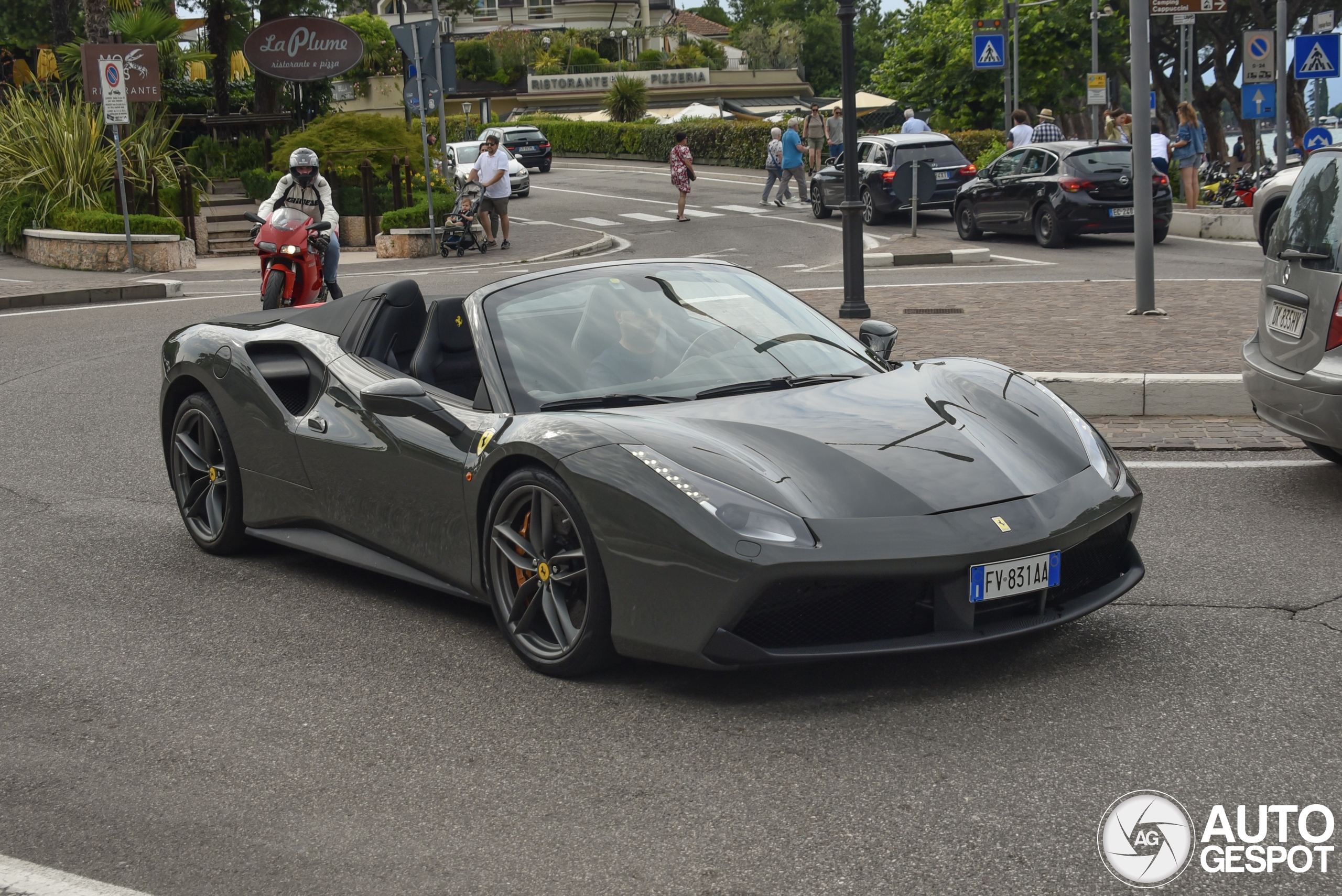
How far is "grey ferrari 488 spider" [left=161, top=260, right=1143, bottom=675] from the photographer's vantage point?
4.21m

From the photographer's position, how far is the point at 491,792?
3869mm

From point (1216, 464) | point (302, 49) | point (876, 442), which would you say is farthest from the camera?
point (302, 49)

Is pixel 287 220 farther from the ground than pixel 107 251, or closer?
farther from the ground

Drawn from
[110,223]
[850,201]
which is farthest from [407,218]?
→ [850,201]

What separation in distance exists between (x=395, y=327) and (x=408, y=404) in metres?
0.99

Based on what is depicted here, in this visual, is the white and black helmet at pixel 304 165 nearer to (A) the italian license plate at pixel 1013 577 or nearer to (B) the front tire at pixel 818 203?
(A) the italian license plate at pixel 1013 577

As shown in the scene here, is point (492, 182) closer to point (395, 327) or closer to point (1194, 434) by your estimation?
point (1194, 434)

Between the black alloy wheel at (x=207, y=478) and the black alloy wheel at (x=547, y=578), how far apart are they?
1951 mm

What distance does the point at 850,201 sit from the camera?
45.6ft

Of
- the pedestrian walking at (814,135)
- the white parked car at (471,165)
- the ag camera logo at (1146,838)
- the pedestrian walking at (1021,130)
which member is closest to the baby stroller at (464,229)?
the white parked car at (471,165)

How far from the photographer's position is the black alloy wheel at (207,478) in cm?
640

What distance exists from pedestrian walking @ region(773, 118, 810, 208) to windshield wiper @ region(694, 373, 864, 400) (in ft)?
90.3

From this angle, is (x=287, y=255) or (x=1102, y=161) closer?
(x=287, y=255)

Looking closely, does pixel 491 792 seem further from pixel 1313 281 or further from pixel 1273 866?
pixel 1313 281
